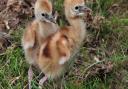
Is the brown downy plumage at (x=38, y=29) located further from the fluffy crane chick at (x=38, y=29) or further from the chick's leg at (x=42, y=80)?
the chick's leg at (x=42, y=80)

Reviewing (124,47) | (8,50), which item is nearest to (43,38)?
(8,50)

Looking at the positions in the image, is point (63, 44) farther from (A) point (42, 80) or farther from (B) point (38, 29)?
(A) point (42, 80)

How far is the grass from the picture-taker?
12.2 feet

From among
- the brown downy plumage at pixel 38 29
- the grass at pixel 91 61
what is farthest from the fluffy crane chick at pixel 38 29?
the grass at pixel 91 61

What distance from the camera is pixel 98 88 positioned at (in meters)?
3.70

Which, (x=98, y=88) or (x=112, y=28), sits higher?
(x=112, y=28)

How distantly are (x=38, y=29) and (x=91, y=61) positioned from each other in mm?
587

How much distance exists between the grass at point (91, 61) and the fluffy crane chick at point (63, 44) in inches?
7.0

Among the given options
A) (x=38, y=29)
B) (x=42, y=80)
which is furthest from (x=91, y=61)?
(x=38, y=29)

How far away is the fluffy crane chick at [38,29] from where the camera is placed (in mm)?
3410

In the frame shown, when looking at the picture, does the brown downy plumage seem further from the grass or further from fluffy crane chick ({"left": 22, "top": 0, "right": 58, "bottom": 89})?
the grass

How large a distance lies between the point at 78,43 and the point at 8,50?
0.64 meters

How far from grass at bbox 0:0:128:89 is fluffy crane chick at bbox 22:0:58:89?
0.60ft

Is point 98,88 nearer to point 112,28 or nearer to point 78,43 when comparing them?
point 78,43
